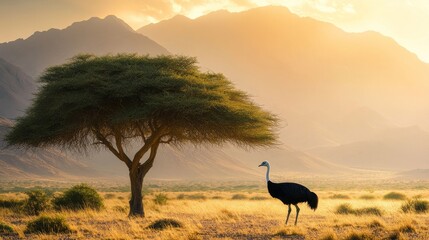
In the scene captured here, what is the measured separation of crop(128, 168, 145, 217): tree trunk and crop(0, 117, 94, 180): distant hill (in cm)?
11694

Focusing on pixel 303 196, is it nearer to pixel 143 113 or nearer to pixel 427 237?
pixel 427 237

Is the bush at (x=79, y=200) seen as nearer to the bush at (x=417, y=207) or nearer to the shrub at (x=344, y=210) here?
the shrub at (x=344, y=210)

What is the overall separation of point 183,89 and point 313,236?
383 inches

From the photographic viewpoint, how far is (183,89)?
25.8 m

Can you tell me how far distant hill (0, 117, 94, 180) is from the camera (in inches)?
5591

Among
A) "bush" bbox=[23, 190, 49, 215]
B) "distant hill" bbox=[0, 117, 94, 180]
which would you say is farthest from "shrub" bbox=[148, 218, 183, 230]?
"distant hill" bbox=[0, 117, 94, 180]

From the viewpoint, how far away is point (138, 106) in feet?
84.3

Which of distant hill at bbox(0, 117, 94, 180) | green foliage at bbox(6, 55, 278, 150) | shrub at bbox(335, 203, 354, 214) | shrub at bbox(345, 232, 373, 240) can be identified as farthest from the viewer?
distant hill at bbox(0, 117, 94, 180)

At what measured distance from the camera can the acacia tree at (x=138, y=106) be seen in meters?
25.0

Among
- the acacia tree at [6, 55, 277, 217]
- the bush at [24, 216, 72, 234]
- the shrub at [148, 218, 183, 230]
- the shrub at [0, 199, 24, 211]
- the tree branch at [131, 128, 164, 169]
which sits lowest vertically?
the shrub at [0, 199, 24, 211]

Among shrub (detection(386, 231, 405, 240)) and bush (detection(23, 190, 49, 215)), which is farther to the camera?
bush (detection(23, 190, 49, 215))

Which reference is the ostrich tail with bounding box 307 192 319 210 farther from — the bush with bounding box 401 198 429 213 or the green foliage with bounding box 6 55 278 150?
the bush with bounding box 401 198 429 213

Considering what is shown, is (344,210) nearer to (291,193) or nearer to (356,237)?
(291,193)

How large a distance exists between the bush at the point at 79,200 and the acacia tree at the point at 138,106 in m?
4.17
